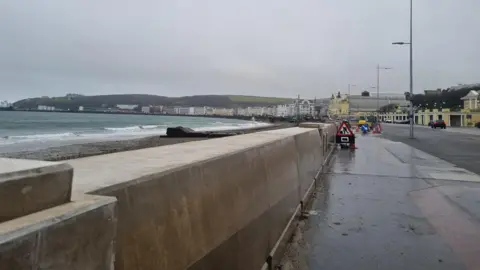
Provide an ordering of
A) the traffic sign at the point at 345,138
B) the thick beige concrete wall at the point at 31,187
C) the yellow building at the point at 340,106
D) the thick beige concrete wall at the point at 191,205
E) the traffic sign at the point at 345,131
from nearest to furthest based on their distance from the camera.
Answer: the thick beige concrete wall at the point at 31,187, the thick beige concrete wall at the point at 191,205, the traffic sign at the point at 345,138, the traffic sign at the point at 345,131, the yellow building at the point at 340,106

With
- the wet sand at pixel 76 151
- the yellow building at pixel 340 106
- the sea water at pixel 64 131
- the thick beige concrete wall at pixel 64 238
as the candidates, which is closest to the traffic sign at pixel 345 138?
the wet sand at pixel 76 151

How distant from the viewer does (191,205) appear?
2848mm

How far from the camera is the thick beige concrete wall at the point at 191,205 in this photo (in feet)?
7.27

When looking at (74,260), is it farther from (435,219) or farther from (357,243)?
(435,219)

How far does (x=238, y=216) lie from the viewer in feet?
12.3

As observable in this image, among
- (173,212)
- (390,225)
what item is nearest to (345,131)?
(390,225)

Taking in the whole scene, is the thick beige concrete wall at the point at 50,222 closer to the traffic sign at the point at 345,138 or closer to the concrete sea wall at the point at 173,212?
the concrete sea wall at the point at 173,212

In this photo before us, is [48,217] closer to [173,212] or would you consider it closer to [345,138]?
[173,212]

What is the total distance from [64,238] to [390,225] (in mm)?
5638

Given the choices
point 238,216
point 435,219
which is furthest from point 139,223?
point 435,219

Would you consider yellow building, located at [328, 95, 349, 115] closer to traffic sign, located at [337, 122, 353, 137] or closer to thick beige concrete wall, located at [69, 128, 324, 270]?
traffic sign, located at [337, 122, 353, 137]

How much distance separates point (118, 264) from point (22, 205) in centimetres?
60

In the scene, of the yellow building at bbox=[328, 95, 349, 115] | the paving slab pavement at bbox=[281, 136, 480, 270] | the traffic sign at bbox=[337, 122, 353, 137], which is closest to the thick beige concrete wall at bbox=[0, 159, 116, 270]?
the paving slab pavement at bbox=[281, 136, 480, 270]

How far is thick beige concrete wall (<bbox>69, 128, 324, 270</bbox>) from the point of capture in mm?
2217
